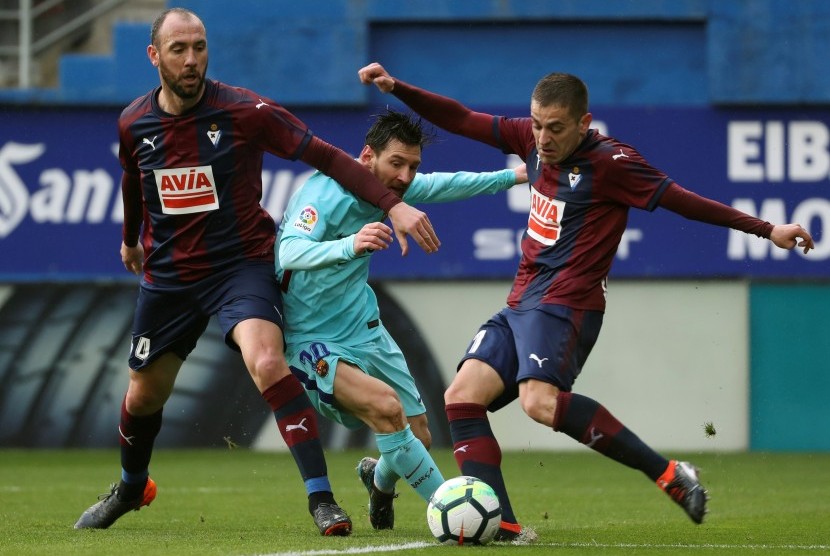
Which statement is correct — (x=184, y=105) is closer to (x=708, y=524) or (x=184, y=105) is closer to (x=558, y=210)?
(x=558, y=210)

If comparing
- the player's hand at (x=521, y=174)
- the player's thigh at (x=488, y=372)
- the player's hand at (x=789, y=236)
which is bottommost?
the player's thigh at (x=488, y=372)

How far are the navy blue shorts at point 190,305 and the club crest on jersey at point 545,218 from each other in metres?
1.16

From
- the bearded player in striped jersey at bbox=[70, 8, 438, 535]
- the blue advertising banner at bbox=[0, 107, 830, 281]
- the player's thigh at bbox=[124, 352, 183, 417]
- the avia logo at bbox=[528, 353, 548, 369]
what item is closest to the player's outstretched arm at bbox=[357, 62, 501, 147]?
the bearded player in striped jersey at bbox=[70, 8, 438, 535]

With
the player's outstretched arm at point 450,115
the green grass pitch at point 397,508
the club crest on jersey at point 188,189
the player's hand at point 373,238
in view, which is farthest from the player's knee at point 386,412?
the player's outstretched arm at point 450,115

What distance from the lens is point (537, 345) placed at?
20.1 feet

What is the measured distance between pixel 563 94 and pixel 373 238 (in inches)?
39.6

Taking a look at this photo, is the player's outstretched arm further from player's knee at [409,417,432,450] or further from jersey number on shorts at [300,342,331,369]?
player's knee at [409,417,432,450]

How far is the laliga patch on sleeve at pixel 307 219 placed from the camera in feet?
21.2

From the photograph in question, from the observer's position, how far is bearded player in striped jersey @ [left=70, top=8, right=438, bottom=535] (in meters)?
6.35

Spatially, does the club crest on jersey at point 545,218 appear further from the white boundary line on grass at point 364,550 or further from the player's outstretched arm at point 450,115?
the white boundary line on grass at point 364,550

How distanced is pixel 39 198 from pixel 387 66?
3355mm

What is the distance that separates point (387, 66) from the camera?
45.7 ft

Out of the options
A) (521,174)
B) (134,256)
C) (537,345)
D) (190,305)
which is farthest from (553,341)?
(134,256)

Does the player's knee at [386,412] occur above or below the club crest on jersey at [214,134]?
below
